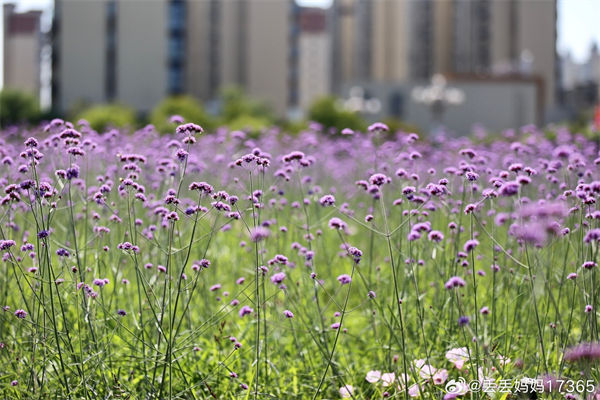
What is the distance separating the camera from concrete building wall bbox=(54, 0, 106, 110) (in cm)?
3891

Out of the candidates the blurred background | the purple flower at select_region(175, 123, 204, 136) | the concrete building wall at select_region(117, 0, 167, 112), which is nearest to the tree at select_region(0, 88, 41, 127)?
the blurred background

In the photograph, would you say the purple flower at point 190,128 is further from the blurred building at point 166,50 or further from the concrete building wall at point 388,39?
the concrete building wall at point 388,39

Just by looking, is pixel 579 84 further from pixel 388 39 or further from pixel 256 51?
pixel 256 51

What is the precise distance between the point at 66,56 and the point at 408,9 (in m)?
29.0

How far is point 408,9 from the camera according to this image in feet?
183

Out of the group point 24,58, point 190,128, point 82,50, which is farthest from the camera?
point 24,58

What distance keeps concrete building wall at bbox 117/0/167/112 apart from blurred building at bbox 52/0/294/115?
0.19 feet

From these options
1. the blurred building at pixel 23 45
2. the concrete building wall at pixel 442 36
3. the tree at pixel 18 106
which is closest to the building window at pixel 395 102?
the concrete building wall at pixel 442 36

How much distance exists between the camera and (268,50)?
4281cm

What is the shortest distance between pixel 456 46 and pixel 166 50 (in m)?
23.3

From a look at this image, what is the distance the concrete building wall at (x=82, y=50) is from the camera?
38.9 meters

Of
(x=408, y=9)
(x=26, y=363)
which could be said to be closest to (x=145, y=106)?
(x=408, y=9)

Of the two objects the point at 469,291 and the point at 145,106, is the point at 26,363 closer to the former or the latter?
the point at 469,291

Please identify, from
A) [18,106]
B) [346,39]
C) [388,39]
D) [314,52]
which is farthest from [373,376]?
[314,52]
